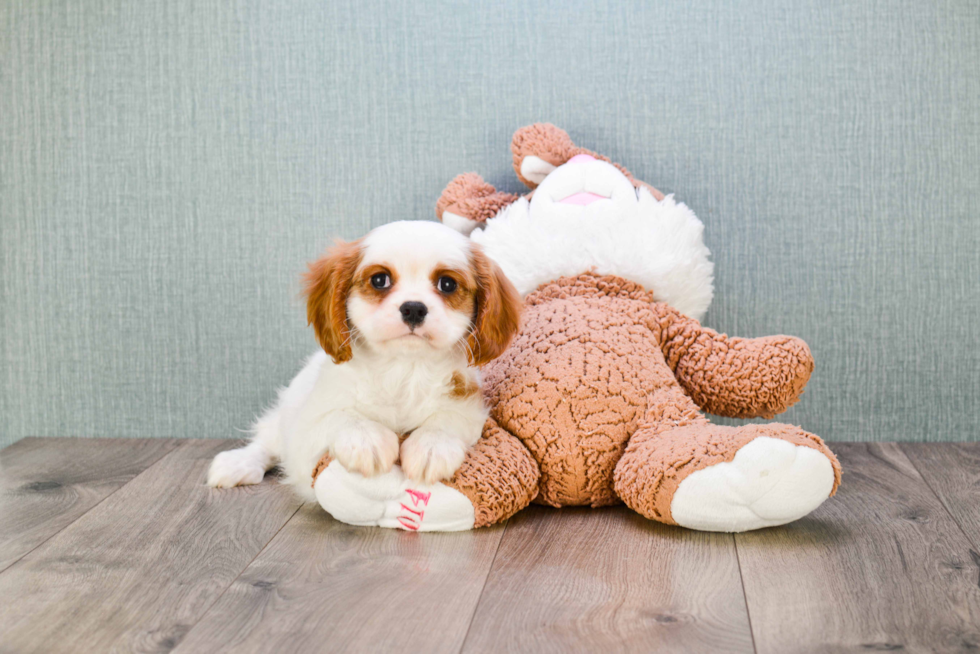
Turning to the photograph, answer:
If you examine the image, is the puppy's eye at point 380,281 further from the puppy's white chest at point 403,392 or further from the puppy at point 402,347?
the puppy's white chest at point 403,392

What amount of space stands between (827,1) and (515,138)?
749 mm

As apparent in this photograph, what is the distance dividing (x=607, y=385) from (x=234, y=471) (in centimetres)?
A: 76

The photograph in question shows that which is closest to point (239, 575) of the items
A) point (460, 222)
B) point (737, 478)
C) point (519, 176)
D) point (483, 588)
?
point (483, 588)

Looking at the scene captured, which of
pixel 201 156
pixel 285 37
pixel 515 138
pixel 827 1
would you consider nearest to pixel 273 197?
pixel 201 156

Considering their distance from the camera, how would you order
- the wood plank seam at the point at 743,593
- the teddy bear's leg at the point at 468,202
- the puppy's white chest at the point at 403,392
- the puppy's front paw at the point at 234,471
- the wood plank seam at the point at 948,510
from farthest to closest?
the teddy bear's leg at the point at 468,202 < the puppy's front paw at the point at 234,471 < the puppy's white chest at the point at 403,392 < the wood plank seam at the point at 948,510 < the wood plank seam at the point at 743,593

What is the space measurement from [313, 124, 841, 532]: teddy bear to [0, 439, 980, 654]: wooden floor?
6 centimetres

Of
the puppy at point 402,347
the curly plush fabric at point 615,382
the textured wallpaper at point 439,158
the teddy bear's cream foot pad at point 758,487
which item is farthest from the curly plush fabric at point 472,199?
the teddy bear's cream foot pad at point 758,487

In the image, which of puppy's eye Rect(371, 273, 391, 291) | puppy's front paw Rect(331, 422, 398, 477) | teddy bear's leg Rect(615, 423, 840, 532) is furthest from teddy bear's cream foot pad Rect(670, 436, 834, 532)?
puppy's eye Rect(371, 273, 391, 291)

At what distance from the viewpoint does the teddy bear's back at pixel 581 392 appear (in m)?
1.44

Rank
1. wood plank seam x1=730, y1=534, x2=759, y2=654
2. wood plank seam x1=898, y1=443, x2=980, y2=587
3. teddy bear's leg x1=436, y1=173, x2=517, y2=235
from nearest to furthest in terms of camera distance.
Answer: wood plank seam x1=730, y1=534, x2=759, y2=654, wood plank seam x1=898, y1=443, x2=980, y2=587, teddy bear's leg x1=436, y1=173, x2=517, y2=235

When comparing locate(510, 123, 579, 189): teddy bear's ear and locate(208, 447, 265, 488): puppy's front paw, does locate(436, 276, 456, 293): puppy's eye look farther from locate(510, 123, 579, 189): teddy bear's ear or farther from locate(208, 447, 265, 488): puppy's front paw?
locate(208, 447, 265, 488): puppy's front paw

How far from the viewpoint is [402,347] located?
131cm

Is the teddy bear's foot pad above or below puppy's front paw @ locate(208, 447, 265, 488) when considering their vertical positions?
above

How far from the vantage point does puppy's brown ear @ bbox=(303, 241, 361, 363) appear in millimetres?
1325
